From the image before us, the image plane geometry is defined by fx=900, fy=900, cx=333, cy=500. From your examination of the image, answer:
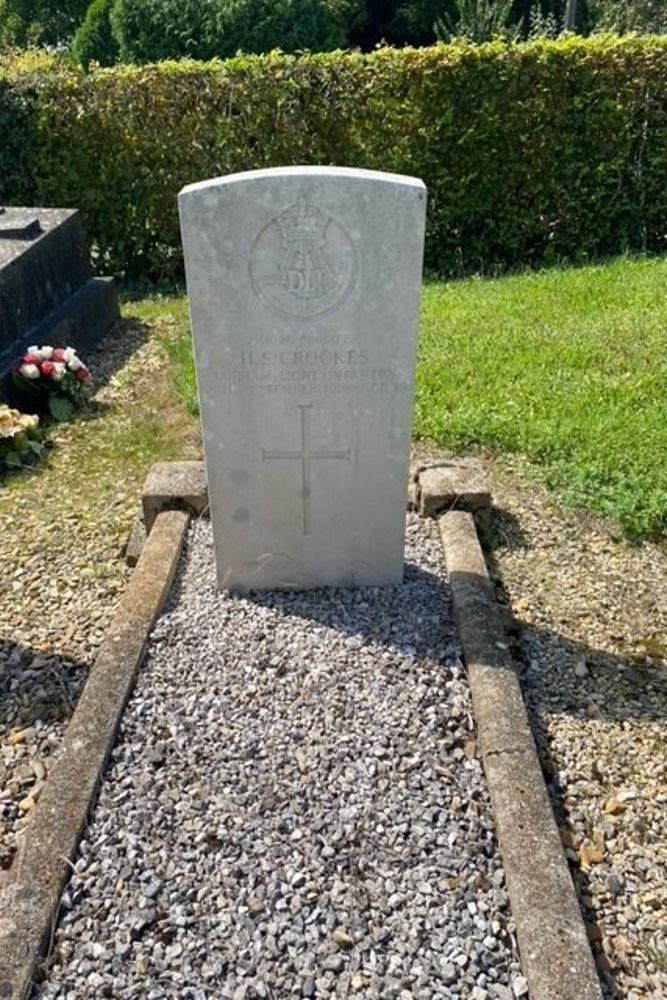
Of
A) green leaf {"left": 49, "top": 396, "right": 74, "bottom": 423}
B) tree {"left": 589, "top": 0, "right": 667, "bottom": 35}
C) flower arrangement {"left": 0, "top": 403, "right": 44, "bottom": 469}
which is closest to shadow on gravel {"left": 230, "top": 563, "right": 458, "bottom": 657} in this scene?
flower arrangement {"left": 0, "top": 403, "right": 44, "bottom": 469}

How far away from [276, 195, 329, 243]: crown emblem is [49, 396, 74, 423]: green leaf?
116 inches

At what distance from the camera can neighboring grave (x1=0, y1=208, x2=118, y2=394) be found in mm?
5777

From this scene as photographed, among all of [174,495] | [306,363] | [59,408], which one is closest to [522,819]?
[306,363]

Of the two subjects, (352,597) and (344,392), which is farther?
(352,597)

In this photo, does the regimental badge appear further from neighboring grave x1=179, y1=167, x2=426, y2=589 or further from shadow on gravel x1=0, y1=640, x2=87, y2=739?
shadow on gravel x1=0, y1=640, x2=87, y2=739

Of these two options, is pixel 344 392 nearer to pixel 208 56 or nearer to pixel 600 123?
pixel 600 123

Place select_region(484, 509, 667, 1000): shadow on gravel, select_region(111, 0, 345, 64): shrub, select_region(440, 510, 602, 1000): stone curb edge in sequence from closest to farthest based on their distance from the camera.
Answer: select_region(440, 510, 602, 1000): stone curb edge, select_region(484, 509, 667, 1000): shadow on gravel, select_region(111, 0, 345, 64): shrub

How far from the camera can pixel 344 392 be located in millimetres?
3168

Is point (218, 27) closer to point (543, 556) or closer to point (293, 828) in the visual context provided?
point (543, 556)

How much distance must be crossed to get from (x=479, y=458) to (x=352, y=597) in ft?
5.12

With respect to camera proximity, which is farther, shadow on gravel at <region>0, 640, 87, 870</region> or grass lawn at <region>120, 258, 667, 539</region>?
grass lawn at <region>120, 258, 667, 539</region>

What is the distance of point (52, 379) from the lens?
537cm

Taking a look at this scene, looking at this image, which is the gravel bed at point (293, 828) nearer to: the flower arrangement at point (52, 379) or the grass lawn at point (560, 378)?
the grass lawn at point (560, 378)

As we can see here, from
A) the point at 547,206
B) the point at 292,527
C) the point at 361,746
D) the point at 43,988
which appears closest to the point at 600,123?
the point at 547,206
